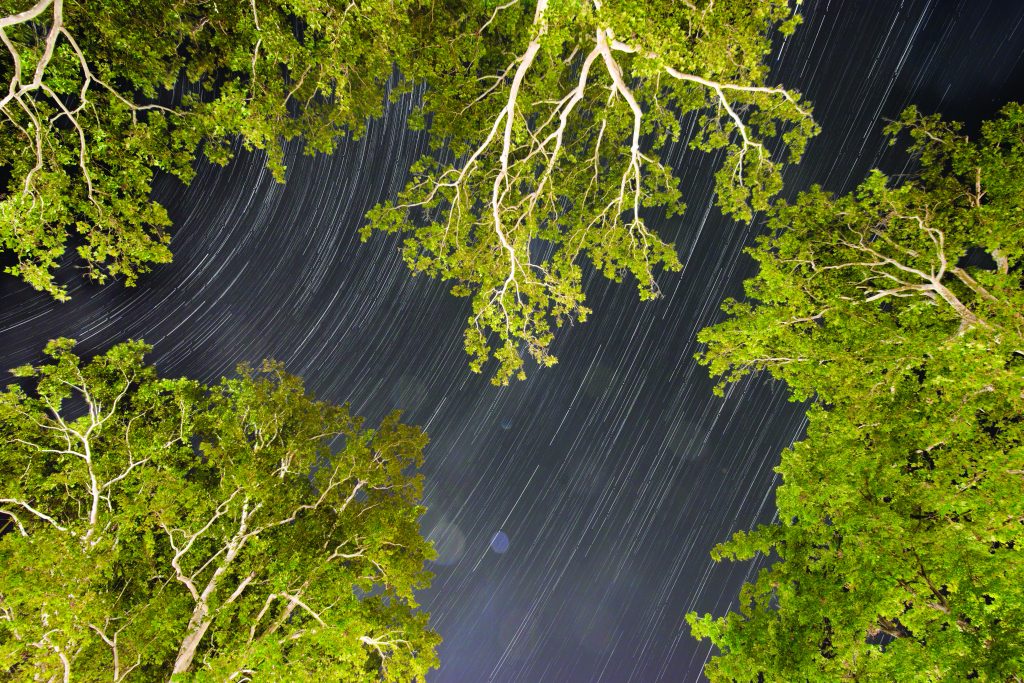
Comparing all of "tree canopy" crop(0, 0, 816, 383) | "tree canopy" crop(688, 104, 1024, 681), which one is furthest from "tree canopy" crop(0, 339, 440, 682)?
"tree canopy" crop(688, 104, 1024, 681)

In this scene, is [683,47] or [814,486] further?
[814,486]

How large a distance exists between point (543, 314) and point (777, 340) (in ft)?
15.5

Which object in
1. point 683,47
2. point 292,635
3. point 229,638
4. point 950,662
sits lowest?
point 229,638

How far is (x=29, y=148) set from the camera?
15.6ft

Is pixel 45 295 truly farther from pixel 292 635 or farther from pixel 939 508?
pixel 939 508

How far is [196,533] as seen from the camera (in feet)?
28.1

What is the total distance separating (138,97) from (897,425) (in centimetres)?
1105

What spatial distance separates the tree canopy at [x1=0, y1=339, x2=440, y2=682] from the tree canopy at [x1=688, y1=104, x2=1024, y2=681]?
6453mm

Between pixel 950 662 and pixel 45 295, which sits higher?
pixel 950 662

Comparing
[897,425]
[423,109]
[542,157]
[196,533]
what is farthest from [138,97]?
[897,425]

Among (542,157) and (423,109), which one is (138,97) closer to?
(423,109)

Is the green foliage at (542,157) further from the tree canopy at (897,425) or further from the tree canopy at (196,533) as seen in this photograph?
the tree canopy at (196,533)

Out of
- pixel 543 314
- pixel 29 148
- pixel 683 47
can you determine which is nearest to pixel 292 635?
pixel 543 314

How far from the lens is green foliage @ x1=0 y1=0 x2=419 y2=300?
446 cm
